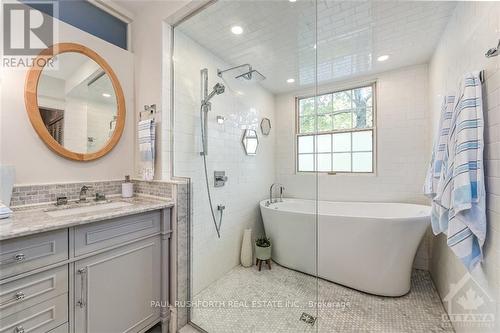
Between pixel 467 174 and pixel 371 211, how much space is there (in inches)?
66.1

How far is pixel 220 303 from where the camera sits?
5.97 feet

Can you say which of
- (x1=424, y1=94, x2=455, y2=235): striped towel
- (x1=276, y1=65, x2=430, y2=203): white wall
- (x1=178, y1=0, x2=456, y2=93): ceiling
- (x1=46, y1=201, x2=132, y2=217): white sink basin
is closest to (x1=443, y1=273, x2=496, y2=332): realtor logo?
(x1=424, y1=94, x2=455, y2=235): striped towel

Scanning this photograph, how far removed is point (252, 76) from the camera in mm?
2283

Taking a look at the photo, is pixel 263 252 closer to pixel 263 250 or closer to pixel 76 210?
pixel 263 250

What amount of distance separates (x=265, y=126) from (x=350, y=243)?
1.46 m

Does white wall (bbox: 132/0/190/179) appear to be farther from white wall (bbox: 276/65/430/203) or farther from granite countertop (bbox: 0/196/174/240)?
white wall (bbox: 276/65/430/203)

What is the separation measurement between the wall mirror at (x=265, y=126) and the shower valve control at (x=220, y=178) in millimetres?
645

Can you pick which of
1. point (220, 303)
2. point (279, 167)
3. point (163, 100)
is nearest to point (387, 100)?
point (279, 167)

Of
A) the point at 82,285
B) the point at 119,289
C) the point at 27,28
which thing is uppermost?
the point at 27,28

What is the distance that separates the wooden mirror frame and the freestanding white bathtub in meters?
1.56

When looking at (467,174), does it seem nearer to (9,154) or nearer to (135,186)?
(135,186)

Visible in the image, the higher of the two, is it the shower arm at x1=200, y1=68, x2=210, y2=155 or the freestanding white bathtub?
the shower arm at x1=200, y1=68, x2=210, y2=155

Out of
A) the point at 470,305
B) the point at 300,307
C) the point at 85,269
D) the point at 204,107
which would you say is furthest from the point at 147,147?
the point at 470,305

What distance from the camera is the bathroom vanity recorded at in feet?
3.10
